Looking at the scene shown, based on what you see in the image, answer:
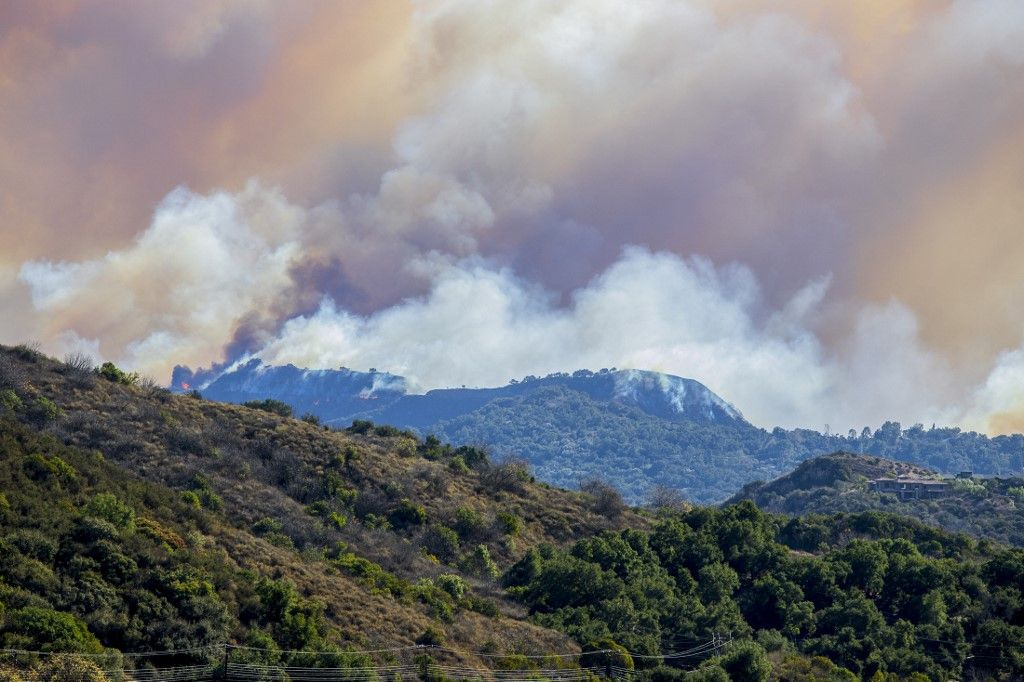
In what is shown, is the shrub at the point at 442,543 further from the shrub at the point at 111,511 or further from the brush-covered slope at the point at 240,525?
the shrub at the point at 111,511

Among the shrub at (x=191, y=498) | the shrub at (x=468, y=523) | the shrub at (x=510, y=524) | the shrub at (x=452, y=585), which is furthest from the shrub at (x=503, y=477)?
the shrub at (x=191, y=498)

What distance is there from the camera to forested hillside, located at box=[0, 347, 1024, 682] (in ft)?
185

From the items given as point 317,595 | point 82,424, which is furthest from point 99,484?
point 82,424

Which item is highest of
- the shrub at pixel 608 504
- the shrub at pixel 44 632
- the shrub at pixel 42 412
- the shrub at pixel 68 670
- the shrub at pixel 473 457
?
the shrub at pixel 473 457

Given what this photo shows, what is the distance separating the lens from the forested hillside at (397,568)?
185 feet

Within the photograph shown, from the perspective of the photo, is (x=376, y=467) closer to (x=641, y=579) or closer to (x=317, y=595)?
(x=641, y=579)

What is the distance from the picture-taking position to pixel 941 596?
276ft

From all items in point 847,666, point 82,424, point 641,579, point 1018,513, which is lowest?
point 847,666

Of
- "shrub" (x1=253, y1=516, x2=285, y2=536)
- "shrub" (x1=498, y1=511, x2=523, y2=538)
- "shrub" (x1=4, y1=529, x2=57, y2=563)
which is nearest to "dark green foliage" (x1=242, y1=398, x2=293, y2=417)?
"shrub" (x1=498, y1=511, x2=523, y2=538)

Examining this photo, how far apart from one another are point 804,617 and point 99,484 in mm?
48801

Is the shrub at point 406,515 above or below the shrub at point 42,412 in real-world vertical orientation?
below

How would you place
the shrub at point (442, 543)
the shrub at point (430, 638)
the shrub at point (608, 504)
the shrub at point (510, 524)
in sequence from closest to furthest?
the shrub at point (430, 638)
the shrub at point (442, 543)
the shrub at point (510, 524)
the shrub at point (608, 504)

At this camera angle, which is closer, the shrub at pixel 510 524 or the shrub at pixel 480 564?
the shrub at pixel 480 564

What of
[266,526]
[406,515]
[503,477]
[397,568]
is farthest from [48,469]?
[503,477]
